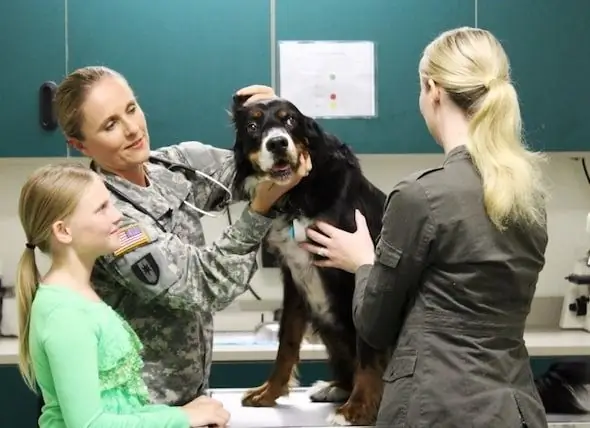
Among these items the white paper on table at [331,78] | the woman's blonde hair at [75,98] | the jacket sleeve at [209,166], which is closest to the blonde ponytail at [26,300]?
the woman's blonde hair at [75,98]

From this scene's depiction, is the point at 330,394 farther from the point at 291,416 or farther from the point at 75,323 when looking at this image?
the point at 75,323

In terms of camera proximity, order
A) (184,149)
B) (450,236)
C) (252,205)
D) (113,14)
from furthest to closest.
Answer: (113,14)
(184,149)
(252,205)
(450,236)

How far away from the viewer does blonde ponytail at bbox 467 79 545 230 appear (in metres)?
1.34

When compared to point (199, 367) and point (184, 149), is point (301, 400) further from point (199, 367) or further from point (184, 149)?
point (184, 149)

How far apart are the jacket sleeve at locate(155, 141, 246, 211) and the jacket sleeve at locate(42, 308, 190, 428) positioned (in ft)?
2.11

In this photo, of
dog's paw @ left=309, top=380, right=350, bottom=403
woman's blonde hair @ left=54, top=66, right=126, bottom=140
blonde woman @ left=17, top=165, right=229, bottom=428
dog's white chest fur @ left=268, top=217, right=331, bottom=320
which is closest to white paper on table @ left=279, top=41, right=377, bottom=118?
dog's white chest fur @ left=268, top=217, right=331, bottom=320

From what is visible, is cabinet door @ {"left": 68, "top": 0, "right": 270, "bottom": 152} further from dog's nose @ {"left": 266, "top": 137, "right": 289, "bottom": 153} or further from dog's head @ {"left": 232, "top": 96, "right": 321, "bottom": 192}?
dog's nose @ {"left": 266, "top": 137, "right": 289, "bottom": 153}

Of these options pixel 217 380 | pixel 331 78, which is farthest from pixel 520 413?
pixel 331 78

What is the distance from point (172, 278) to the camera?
1.55m

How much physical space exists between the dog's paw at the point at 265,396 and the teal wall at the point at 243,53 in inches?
51.2

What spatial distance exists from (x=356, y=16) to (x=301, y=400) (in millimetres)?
1621

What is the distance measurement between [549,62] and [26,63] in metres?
→ 1.99

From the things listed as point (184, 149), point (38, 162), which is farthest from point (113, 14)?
point (184, 149)

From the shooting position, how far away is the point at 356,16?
10.1 ft
